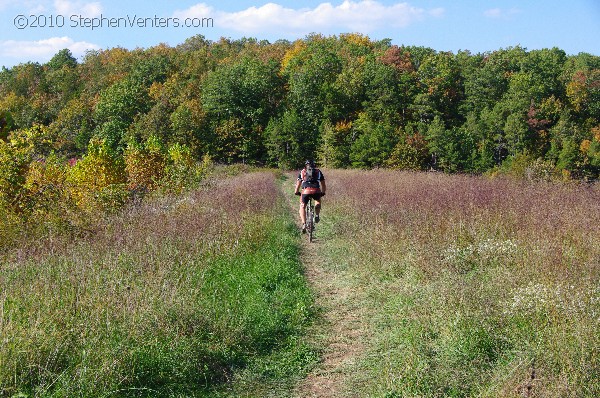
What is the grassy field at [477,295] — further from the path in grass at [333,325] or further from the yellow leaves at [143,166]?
the yellow leaves at [143,166]

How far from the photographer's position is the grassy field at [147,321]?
3.99 metres

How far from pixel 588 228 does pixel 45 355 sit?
281 inches

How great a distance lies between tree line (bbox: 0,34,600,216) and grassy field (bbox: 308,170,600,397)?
47427mm

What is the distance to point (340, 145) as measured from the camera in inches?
2557

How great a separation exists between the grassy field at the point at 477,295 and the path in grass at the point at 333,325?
0.05 metres

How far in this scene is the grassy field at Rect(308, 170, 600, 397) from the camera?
13.1 feet

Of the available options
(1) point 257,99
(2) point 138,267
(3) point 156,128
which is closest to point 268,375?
(2) point 138,267

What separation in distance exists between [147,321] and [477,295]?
139 inches

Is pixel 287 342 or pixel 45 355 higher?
pixel 45 355

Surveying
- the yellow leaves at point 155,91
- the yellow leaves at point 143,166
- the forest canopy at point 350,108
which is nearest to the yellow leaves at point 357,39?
the forest canopy at point 350,108

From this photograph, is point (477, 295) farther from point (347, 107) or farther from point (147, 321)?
point (347, 107)

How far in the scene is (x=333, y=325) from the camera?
612cm

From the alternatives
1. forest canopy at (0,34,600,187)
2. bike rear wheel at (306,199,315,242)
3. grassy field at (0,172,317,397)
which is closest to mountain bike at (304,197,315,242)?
bike rear wheel at (306,199,315,242)

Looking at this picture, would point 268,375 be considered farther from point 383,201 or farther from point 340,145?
point 340,145
